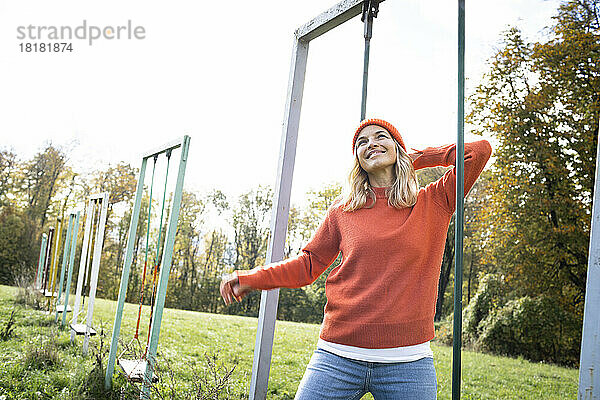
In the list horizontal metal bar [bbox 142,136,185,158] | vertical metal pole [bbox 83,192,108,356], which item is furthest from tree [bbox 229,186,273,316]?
horizontal metal bar [bbox 142,136,185,158]

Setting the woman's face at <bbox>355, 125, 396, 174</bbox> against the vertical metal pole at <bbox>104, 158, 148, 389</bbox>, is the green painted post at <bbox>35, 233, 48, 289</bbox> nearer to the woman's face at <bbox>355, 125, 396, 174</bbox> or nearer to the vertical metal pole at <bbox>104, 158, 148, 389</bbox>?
the vertical metal pole at <bbox>104, 158, 148, 389</bbox>

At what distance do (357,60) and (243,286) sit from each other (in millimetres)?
9298

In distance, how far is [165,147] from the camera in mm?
3137

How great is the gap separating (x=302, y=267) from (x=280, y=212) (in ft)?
1.72

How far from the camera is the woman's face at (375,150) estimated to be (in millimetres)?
1651

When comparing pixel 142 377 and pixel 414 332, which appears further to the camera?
pixel 142 377

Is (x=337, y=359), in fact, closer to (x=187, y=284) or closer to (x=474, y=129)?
(x=474, y=129)

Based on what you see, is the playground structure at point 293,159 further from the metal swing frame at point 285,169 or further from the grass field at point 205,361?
the grass field at point 205,361

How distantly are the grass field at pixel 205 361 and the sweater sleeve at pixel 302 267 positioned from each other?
1903 millimetres

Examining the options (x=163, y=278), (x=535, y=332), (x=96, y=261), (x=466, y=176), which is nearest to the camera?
(x=466, y=176)

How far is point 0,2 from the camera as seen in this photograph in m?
10.7

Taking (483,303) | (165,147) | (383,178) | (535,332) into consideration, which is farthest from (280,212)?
(483,303)

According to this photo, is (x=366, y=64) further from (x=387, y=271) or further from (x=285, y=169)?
(x=387, y=271)

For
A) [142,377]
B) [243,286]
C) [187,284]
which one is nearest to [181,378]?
[142,377]
